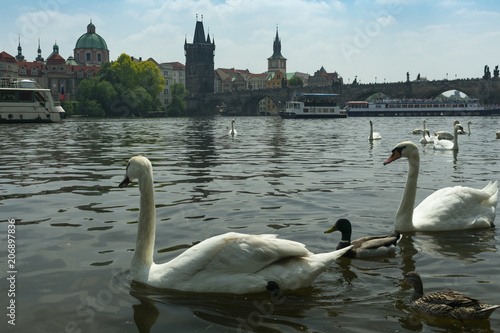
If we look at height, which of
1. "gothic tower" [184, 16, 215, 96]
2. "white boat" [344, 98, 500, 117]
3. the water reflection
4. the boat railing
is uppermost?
"gothic tower" [184, 16, 215, 96]

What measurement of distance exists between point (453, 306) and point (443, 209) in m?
2.98

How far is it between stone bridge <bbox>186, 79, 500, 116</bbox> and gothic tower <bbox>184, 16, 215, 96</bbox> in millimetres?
11284

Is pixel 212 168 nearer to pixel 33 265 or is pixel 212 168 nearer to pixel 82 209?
pixel 82 209

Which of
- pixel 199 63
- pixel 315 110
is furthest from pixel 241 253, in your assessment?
pixel 199 63

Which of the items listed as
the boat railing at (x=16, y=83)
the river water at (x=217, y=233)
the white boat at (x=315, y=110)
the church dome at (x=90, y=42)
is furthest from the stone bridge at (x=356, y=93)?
the river water at (x=217, y=233)

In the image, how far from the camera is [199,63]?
477ft

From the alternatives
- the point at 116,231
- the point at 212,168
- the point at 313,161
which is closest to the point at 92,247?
the point at 116,231

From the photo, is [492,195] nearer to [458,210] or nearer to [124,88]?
[458,210]

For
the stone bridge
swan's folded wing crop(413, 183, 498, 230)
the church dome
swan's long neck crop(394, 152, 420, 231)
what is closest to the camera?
swan's long neck crop(394, 152, 420, 231)

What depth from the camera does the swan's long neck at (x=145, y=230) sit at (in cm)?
462

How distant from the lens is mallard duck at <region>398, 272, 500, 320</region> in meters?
3.81

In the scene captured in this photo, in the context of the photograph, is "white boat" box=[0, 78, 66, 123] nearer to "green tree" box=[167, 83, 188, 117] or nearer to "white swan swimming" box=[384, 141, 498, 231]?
"white swan swimming" box=[384, 141, 498, 231]

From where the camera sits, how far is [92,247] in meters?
5.82

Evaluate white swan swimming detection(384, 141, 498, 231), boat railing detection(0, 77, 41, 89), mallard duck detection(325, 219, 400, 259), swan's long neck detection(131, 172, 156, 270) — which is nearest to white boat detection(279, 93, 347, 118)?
boat railing detection(0, 77, 41, 89)
